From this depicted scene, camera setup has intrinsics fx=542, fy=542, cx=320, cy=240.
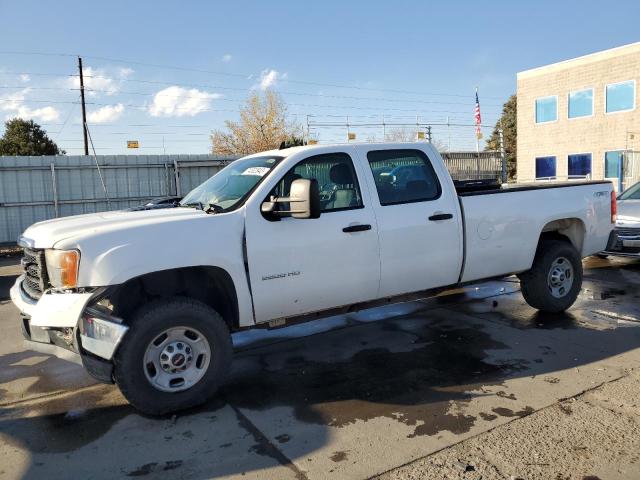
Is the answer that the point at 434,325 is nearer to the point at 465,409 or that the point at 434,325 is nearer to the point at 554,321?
the point at 554,321

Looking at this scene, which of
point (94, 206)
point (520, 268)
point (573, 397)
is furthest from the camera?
point (94, 206)

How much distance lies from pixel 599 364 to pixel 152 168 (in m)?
15.3

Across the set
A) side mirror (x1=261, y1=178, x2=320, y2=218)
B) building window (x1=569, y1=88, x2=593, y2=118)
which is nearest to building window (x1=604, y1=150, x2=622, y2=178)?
building window (x1=569, y1=88, x2=593, y2=118)

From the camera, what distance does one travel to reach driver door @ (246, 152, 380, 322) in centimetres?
425

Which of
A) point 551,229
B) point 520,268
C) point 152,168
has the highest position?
point 152,168

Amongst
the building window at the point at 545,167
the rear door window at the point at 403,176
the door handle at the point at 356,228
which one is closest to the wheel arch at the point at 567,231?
the rear door window at the point at 403,176

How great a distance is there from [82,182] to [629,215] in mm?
14423

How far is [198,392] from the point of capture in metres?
4.04

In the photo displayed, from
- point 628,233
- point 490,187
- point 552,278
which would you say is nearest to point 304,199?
point 490,187

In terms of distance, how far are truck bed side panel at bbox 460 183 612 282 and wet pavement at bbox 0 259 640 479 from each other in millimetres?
764

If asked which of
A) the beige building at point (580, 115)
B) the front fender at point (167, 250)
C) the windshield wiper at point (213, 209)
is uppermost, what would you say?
the beige building at point (580, 115)

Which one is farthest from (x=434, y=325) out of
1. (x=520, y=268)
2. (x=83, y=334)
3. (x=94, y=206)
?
(x=94, y=206)

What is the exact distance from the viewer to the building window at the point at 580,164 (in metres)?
27.9

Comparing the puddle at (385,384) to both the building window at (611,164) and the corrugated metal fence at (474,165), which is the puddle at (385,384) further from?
the building window at (611,164)
